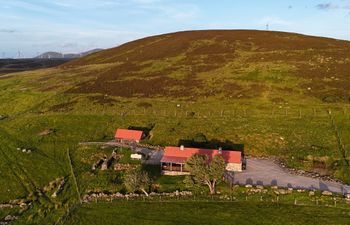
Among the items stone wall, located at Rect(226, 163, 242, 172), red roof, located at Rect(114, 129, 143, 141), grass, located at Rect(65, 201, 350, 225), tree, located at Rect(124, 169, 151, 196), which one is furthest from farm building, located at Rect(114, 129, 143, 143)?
grass, located at Rect(65, 201, 350, 225)

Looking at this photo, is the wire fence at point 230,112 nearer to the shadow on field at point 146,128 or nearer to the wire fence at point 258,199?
the shadow on field at point 146,128

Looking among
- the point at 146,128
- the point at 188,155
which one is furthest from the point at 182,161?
the point at 146,128

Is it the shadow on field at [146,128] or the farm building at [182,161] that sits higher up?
the shadow on field at [146,128]

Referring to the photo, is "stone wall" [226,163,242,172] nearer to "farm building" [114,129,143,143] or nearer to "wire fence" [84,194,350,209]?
"wire fence" [84,194,350,209]

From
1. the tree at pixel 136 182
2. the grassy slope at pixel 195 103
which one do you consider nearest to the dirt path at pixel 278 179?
the grassy slope at pixel 195 103

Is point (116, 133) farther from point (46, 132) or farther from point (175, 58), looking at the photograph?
point (175, 58)

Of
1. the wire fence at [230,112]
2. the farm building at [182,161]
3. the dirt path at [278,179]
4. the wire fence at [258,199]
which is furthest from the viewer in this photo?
the wire fence at [230,112]

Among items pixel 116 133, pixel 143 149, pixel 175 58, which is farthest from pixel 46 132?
pixel 175 58

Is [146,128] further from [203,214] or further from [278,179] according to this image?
[203,214]
